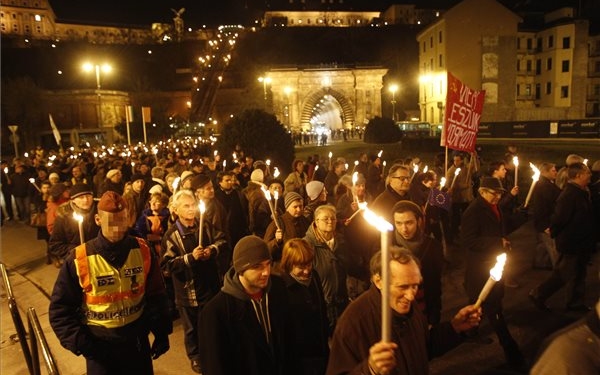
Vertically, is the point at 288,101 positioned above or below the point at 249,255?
above

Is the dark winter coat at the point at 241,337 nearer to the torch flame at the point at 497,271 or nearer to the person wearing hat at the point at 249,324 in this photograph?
the person wearing hat at the point at 249,324

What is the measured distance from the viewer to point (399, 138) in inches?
1324

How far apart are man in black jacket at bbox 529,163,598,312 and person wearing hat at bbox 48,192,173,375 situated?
16.6 ft

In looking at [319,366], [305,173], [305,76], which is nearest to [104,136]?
[305,76]

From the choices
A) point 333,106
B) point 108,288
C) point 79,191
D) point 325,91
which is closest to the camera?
point 108,288

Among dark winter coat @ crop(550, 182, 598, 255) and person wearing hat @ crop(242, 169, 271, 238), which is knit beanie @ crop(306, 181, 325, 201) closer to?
person wearing hat @ crop(242, 169, 271, 238)

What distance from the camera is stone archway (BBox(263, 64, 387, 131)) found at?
57156 mm

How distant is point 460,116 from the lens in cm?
859

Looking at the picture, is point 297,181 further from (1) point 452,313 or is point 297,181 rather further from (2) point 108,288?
(2) point 108,288

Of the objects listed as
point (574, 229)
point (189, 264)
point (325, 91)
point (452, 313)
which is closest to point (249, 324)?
point (189, 264)

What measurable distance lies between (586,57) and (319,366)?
2490 inches

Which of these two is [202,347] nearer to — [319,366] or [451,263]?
[319,366]

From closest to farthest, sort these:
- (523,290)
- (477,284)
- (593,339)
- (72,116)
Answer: (593,339)
(477,284)
(523,290)
(72,116)

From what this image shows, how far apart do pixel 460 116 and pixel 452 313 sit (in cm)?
354
